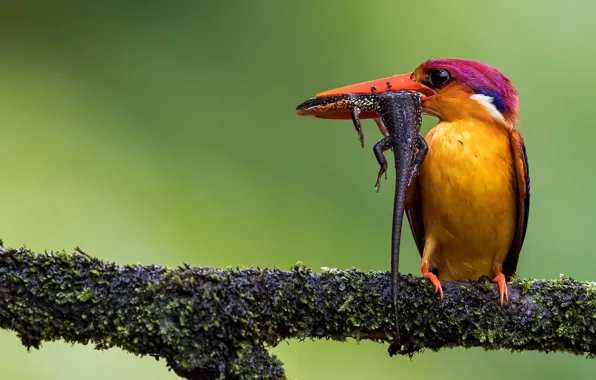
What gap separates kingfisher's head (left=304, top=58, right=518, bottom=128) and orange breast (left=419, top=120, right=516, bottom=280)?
0.05 metres

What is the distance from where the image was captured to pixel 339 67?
5.17 m

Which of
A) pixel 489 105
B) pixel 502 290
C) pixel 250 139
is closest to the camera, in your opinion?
pixel 502 290

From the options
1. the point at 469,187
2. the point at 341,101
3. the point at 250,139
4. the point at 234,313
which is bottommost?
the point at 234,313

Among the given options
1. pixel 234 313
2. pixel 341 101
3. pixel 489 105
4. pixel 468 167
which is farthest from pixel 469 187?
pixel 234 313

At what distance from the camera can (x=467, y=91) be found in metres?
3.12

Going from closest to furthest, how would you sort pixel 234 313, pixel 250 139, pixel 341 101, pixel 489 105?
pixel 234 313 → pixel 341 101 → pixel 489 105 → pixel 250 139

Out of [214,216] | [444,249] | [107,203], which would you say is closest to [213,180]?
[214,216]

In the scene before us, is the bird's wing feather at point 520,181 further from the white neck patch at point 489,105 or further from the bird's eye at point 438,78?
the bird's eye at point 438,78

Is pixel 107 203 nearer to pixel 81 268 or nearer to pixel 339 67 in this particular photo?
pixel 339 67

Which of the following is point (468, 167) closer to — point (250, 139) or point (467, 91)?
point (467, 91)

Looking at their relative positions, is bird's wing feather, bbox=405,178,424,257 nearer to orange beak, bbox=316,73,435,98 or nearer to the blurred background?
orange beak, bbox=316,73,435,98

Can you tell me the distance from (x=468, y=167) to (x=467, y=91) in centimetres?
33

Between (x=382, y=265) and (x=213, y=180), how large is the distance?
3.81ft

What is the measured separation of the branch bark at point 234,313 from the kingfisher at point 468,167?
0.48m
